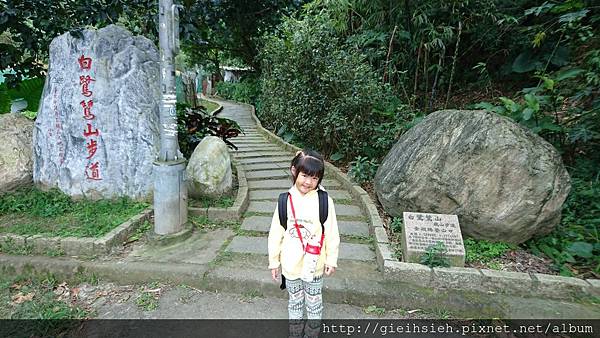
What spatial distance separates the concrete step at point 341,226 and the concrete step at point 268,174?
1.73 m

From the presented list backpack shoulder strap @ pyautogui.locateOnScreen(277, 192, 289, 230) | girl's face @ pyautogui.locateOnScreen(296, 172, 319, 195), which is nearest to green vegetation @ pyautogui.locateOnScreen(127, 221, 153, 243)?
backpack shoulder strap @ pyautogui.locateOnScreen(277, 192, 289, 230)

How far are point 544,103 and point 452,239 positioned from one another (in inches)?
117

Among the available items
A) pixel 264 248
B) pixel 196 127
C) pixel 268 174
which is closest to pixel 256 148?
pixel 268 174

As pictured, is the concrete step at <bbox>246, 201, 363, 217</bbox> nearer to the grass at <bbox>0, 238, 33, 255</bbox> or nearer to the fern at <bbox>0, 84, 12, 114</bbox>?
the grass at <bbox>0, 238, 33, 255</bbox>

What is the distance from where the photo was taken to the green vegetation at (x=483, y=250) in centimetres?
332

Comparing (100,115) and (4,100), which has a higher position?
(4,100)

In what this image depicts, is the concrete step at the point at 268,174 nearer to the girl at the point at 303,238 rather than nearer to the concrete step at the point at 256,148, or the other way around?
the concrete step at the point at 256,148

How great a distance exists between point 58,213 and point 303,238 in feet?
12.0

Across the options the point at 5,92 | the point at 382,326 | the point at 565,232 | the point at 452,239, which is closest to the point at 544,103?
the point at 565,232

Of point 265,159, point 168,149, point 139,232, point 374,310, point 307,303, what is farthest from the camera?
point 265,159

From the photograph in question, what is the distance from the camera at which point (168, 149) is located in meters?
3.74

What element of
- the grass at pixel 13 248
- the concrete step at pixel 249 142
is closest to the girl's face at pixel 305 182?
the grass at pixel 13 248

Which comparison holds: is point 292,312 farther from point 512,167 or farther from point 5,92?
point 5,92

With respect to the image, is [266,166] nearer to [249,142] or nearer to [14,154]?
[249,142]
